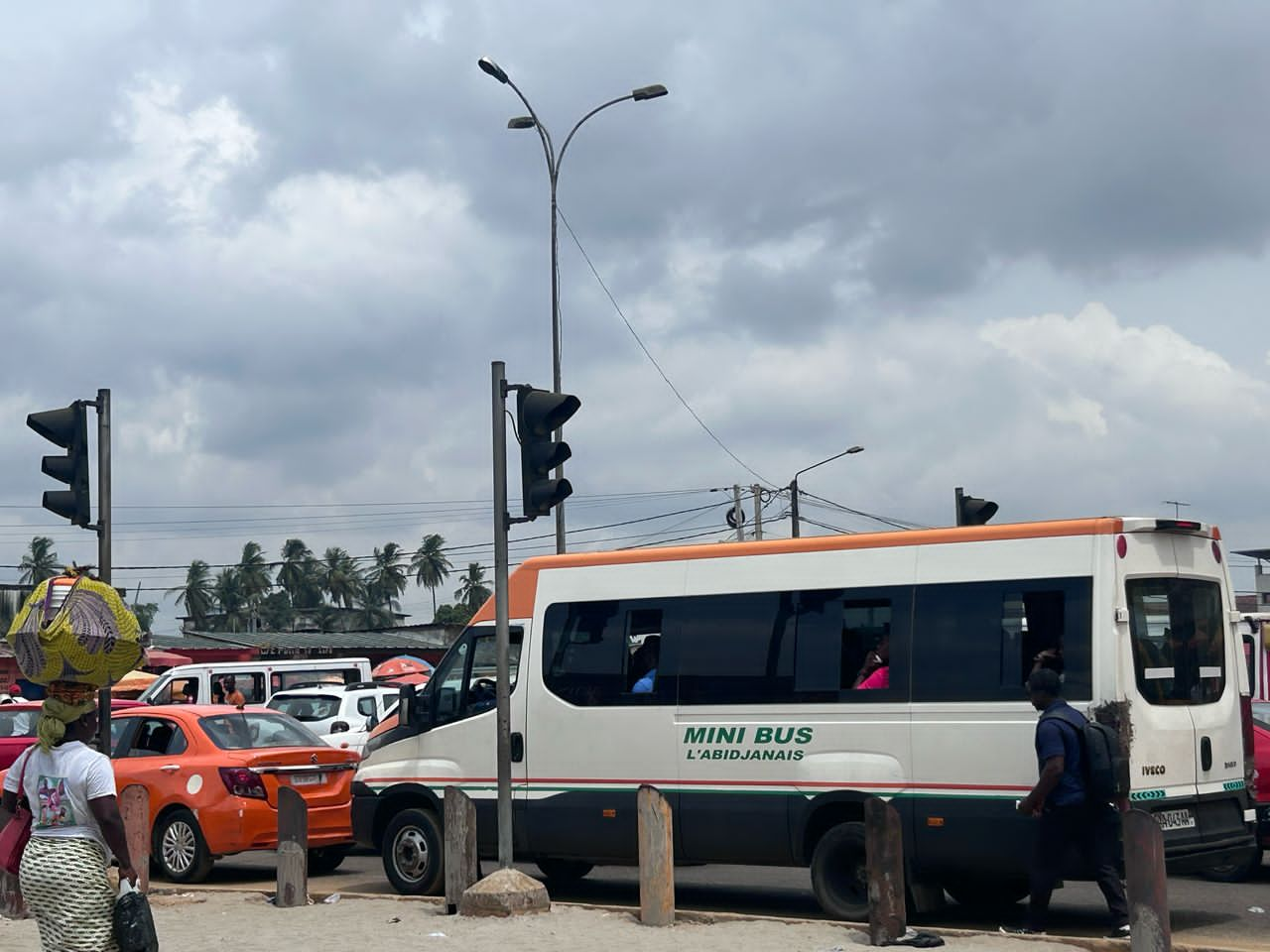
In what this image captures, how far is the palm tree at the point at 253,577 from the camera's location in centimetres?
13125

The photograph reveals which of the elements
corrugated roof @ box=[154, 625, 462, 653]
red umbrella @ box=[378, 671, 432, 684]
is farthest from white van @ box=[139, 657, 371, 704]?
corrugated roof @ box=[154, 625, 462, 653]

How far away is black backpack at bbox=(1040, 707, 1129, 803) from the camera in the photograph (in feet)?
34.2

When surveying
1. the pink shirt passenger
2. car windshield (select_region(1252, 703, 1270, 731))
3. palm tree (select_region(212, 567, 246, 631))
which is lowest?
car windshield (select_region(1252, 703, 1270, 731))

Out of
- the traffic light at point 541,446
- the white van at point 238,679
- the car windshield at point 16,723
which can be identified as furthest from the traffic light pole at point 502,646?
the white van at point 238,679

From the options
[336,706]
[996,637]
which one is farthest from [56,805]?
[336,706]

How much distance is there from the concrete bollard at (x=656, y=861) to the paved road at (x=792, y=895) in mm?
1569

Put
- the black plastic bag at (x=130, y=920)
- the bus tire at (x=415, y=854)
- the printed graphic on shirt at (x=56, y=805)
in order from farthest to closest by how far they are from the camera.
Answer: the bus tire at (x=415, y=854) < the printed graphic on shirt at (x=56, y=805) < the black plastic bag at (x=130, y=920)

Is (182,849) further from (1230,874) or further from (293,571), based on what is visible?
(293,571)

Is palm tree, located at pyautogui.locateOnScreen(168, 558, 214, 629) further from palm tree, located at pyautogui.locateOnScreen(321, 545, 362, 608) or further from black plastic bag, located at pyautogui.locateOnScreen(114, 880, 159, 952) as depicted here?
black plastic bag, located at pyautogui.locateOnScreen(114, 880, 159, 952)

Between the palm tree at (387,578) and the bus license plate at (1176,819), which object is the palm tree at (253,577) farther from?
the bus license plate at (1176,819)

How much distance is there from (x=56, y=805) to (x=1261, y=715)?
11.5 metres

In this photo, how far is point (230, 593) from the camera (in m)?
133

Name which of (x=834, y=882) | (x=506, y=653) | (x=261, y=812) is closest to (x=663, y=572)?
(x=506, y=653)

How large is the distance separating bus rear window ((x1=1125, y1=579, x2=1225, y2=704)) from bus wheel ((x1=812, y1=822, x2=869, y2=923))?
2227mm
